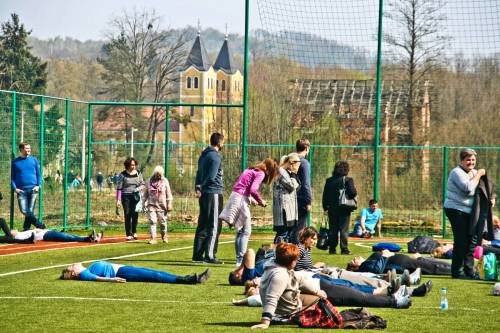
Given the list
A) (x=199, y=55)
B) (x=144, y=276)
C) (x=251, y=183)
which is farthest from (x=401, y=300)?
(x=199, y=55)

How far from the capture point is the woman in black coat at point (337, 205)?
22.2 metres

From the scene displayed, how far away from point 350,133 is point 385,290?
65.3 ft

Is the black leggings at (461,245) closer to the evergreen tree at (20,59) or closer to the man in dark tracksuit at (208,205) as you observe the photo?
the man in dark tracksuit at (208,205)

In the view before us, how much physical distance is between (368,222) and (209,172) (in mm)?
9195

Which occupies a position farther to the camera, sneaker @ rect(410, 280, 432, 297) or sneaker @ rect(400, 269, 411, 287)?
sneaker @ rect(400, 269, 411, 287)

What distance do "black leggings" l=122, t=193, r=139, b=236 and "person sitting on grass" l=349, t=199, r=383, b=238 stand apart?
5299 millimetres

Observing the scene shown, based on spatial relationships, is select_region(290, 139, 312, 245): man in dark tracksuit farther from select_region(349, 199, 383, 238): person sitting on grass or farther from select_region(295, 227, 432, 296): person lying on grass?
select_region(349, 199, 383, 238): person sitting on grass

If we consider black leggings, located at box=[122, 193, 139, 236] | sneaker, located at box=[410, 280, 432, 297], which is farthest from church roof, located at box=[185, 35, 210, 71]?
sneaker, located at box=[410, 280, 432, 297]

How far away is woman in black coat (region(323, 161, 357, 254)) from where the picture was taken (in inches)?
876

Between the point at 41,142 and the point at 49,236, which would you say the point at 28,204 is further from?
the point at 41,142

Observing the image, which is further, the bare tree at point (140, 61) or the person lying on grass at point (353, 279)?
the bare tree at point (140, 61)

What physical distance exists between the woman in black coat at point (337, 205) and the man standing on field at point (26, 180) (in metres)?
6.02

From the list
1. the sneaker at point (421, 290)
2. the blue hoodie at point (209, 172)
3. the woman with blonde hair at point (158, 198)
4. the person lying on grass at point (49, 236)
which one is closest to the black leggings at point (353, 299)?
the sneaker at point (421, 290)

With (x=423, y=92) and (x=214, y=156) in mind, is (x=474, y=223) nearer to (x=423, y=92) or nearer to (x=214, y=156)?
(x=214, y=156)
